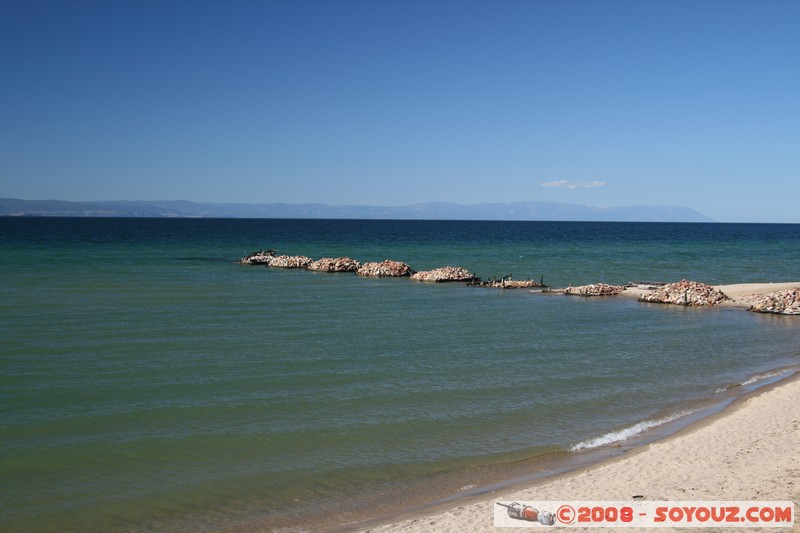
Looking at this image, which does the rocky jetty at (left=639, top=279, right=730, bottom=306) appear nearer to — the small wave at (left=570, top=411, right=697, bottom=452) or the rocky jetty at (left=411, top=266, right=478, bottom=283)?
the rocky jetty at (left=411, top=266, right=478, bottom=283)

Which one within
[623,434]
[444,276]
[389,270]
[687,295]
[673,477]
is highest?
[389,270]

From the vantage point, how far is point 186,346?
20.0 m

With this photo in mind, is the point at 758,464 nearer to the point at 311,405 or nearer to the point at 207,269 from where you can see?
the point at 311,405

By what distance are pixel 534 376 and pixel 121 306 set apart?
19.2 meters

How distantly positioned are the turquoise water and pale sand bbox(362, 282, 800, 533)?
1.25 m

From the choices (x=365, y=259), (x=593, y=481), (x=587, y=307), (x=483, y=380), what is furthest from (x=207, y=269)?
(x=593, y=481)

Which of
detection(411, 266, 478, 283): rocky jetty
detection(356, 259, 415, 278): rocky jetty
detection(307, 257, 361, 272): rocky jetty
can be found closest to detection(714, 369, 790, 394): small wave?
detection(411, 266, 478, 283): rocky jetty

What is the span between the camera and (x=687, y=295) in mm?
33156

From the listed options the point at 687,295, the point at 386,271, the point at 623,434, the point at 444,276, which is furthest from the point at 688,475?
the point at 386,271

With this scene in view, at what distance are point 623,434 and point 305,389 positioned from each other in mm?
7344

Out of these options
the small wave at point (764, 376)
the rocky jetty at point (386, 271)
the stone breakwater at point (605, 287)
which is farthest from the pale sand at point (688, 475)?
the rocky jetty at point (386, 271)

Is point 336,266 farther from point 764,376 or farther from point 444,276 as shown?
point 764,376

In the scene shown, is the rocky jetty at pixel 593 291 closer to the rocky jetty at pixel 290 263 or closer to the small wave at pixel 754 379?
the small wave at pixel 754 379

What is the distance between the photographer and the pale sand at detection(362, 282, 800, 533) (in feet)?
29.1
